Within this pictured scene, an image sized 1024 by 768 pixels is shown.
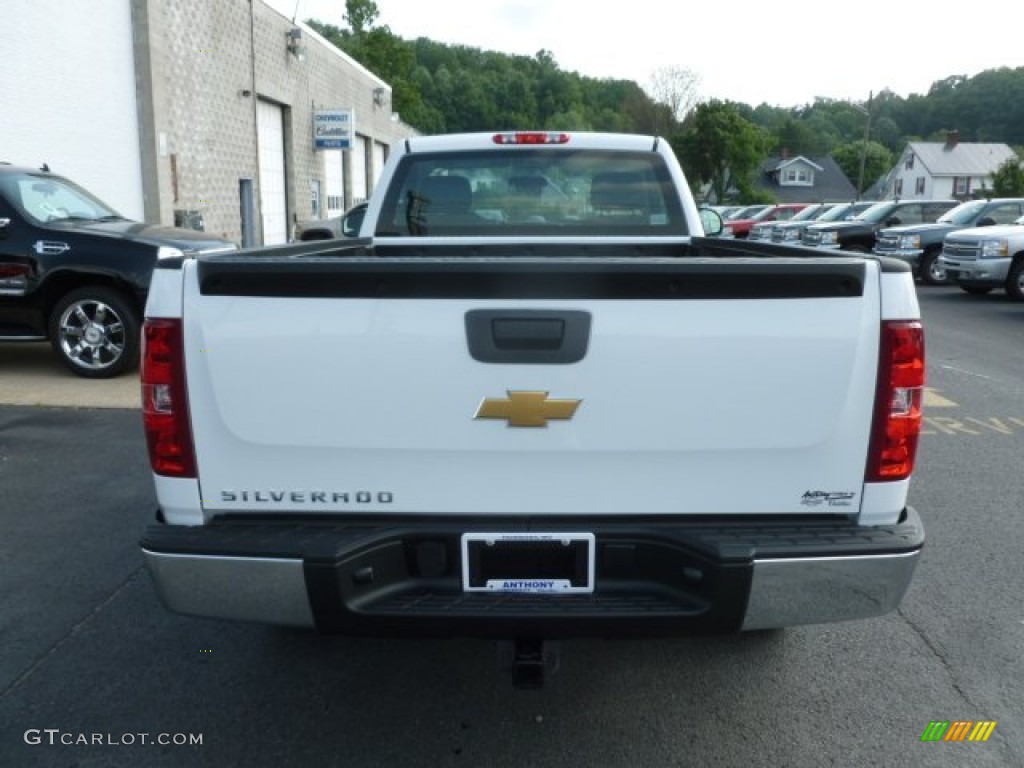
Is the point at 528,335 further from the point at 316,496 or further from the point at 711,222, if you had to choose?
the point at 711,222

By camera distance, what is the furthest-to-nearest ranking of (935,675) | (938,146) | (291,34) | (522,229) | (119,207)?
(938,146) → (291,34) → (119,207) → (522,229) → (935,675)

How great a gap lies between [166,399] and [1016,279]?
54.6ft

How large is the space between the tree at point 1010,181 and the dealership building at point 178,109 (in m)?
31.2

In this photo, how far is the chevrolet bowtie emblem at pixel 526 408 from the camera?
2398 mm

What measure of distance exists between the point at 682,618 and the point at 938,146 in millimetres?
100139

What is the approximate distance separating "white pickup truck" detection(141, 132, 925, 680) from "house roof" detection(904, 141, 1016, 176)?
95.4 metres

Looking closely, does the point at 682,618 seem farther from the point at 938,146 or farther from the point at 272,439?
the point at 938,146

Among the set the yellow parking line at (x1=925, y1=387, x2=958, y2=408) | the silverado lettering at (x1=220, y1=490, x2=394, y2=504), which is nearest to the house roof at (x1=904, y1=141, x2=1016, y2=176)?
the yellow parking line at (x1=925, y1=387, x2=958, y2=408)

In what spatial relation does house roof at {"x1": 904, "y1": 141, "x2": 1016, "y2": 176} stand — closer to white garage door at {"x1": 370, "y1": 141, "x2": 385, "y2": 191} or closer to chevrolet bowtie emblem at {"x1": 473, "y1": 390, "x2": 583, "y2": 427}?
white garage door at {"x1": 370, "y1": 141, "x2": 385, "y2": 191}

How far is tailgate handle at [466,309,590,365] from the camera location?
2.37 meters

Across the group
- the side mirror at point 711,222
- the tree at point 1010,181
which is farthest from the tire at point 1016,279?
the tree at point 1010,181

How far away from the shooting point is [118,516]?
4.92 m

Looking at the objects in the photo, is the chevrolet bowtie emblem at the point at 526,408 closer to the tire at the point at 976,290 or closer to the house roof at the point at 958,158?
the tire at the point at 976,290

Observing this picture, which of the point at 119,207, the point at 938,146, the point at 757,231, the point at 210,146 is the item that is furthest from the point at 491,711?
the point at 938,146
